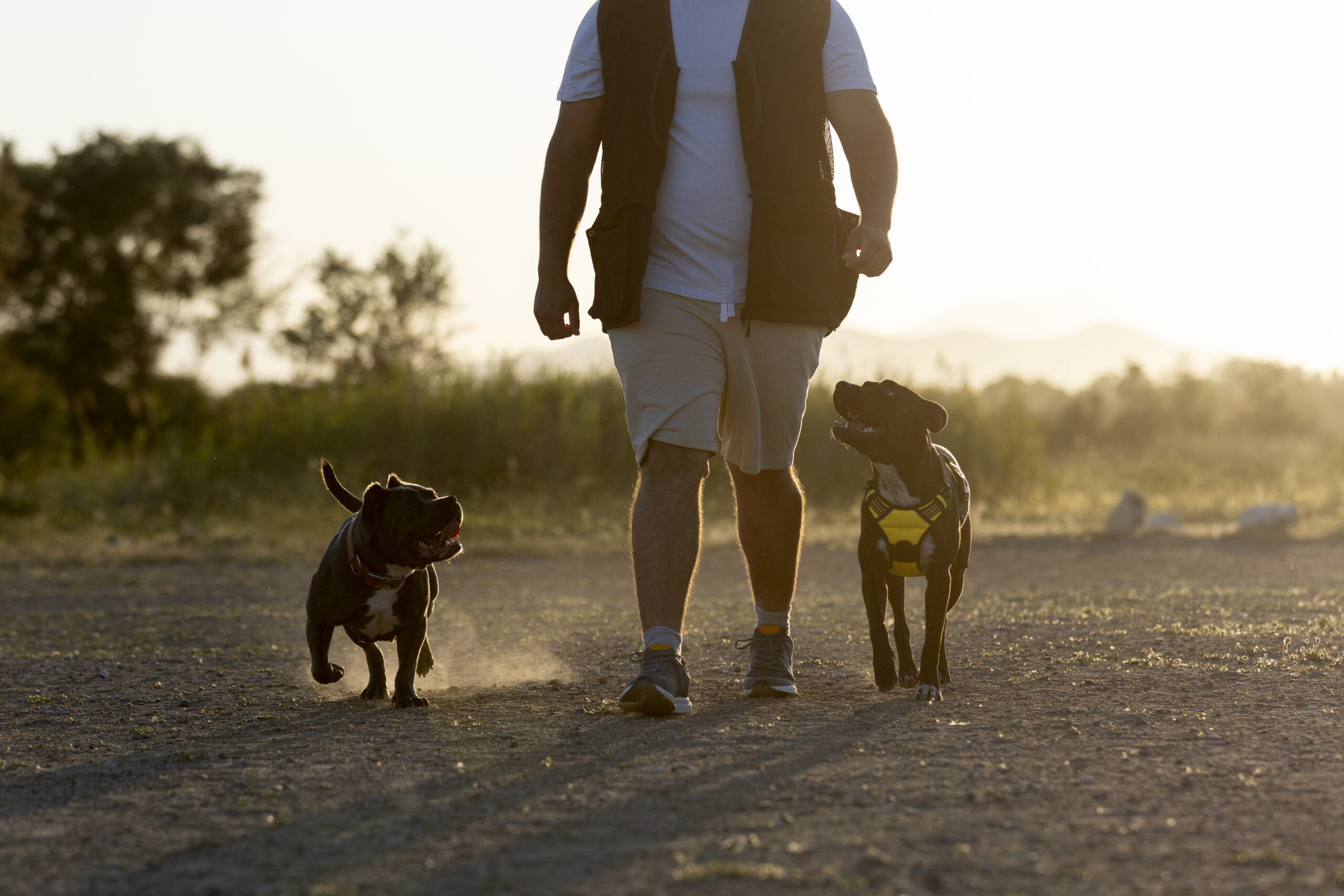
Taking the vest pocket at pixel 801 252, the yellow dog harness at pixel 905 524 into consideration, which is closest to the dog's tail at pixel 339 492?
the vest pocket at pixel 801 252

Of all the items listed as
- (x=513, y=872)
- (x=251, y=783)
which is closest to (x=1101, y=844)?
(x=513, y=872)

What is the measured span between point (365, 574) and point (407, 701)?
1.37ft

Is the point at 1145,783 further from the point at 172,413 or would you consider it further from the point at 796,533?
the point at 172,413

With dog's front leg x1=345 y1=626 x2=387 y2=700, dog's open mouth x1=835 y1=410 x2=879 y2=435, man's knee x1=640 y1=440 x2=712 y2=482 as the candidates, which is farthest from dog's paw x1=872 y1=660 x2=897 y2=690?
dog's front leg x1=345 y1=626 x2=387 y2=700

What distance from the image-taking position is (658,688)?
3.65 m

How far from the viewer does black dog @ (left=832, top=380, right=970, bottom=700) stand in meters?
4.13

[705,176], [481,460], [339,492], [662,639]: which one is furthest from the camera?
[481,460]

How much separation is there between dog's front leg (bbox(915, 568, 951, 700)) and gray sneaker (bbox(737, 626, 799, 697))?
0.39m

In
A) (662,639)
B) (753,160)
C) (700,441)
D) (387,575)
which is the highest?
(753,160)

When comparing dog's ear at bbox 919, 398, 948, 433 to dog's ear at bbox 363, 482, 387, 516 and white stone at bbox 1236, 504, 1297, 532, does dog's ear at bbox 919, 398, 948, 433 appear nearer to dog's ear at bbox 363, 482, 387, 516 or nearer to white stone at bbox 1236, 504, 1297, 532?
dog's ear at bbox 363, 482, 387, 516

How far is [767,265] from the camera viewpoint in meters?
3.98

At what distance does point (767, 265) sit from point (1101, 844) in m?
2.14

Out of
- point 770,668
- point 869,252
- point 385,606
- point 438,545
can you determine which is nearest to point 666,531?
point 770,668

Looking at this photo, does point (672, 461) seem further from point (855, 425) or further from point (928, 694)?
point (928, 694)
